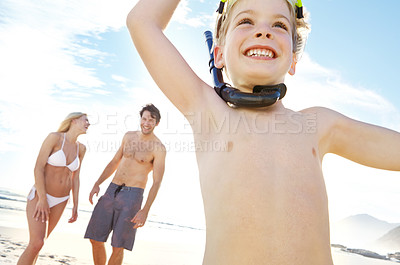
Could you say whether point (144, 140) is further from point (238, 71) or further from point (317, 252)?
point (317, 252)

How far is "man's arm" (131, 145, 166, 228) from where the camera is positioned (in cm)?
510

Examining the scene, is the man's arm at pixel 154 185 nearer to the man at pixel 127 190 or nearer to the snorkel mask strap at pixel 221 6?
the man at pixel 127 190

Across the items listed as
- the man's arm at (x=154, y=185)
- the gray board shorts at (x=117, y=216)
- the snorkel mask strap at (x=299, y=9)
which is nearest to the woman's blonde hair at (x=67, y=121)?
the gray board shorts at (x=117, y=216)

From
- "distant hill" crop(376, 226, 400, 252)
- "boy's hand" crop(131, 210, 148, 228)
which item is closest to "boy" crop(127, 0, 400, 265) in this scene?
"boy's hand" crop(131, 210, 148, 228)

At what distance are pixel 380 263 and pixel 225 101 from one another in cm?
1041

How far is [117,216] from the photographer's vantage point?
5.31 metres

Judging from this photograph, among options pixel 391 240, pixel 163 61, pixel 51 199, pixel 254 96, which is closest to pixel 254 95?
pixel 254 96

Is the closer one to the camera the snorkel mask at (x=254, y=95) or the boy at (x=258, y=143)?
the boy at (x=258, y=143)

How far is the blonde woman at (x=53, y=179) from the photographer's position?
4.59m

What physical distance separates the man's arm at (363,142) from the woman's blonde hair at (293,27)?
55cm

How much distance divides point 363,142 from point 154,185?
Answer: 4051 mm

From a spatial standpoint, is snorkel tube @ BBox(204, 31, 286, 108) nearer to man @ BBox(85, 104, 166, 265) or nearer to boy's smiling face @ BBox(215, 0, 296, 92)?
boy's smiling face @ BBox(215, 0, 296, 92)

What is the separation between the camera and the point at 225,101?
5.62 ft

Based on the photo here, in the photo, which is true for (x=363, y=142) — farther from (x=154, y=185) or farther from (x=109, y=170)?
(x=109, y=170)
